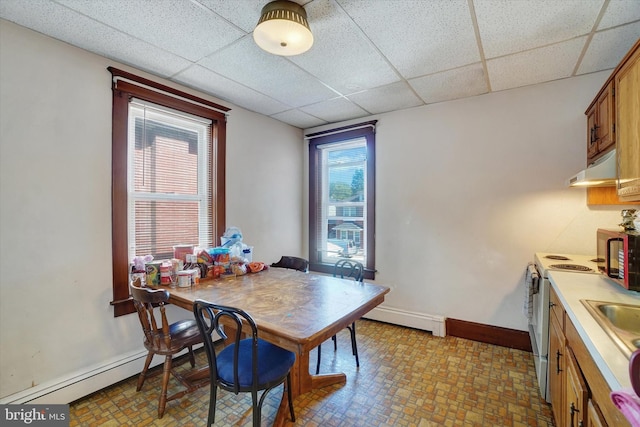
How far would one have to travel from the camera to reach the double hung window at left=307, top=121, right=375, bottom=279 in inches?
142

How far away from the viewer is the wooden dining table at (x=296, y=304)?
145 centimetres

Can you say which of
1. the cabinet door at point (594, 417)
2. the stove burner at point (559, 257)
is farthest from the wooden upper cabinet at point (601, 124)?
the cabinet door at point (594, 417)

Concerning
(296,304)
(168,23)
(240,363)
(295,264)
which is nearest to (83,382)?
(240,363)

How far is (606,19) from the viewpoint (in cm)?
173

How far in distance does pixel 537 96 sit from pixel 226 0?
2.75 metres

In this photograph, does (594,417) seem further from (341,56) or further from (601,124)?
(341,56)

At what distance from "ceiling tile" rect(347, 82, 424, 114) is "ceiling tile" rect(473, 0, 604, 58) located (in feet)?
2.81

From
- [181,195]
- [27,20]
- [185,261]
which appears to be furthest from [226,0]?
[185,261]

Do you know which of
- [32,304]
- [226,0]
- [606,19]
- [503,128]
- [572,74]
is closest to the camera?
[226,0]

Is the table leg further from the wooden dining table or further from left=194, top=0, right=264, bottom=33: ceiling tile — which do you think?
left=194, top=0, right=264, bottom=33: ceiling tile

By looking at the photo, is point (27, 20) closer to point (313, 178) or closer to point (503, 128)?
point (313, 178)

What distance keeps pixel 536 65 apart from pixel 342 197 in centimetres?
239

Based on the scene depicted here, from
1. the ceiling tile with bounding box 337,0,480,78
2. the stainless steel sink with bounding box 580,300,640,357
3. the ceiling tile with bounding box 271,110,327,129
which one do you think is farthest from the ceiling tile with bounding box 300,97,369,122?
the stainless steel sink with bounding box 580,300,640,357

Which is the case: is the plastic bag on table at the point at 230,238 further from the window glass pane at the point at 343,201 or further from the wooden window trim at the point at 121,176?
the window glass pane at the point at 343,201
